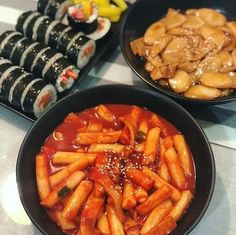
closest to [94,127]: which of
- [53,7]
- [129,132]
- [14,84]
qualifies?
[129,132]

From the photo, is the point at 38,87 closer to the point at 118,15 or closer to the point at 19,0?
the point at 118,15

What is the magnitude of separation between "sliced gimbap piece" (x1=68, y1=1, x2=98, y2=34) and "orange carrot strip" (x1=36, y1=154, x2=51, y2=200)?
2.80 feet

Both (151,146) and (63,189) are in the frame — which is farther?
(151,146)

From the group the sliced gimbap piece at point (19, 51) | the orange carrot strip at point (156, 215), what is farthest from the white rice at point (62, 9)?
the orange carrot strip at point (156, 215)

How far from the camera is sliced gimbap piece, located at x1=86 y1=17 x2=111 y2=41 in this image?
2.12 metres

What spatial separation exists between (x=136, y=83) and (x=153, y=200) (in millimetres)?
786

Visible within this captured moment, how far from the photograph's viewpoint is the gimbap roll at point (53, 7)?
2213mm

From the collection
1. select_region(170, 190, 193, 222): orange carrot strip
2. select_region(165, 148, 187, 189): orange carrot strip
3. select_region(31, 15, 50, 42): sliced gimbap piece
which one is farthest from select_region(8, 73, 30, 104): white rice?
select_region(170, 190, 193, 222): orange carrot strip

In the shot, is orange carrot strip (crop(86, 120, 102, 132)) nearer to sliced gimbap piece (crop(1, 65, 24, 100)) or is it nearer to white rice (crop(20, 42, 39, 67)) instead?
sliced gimbap piece (crop(1, 65, 24, 100))

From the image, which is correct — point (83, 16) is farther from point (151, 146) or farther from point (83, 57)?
point (151, 146)

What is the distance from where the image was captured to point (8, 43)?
6.60ft

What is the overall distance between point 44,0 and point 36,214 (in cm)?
135

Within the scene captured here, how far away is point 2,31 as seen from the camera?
227 cm

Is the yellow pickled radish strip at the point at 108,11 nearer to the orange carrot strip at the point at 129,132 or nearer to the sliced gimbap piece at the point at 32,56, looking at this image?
the sliced gimbap piece at the point at 32,56
